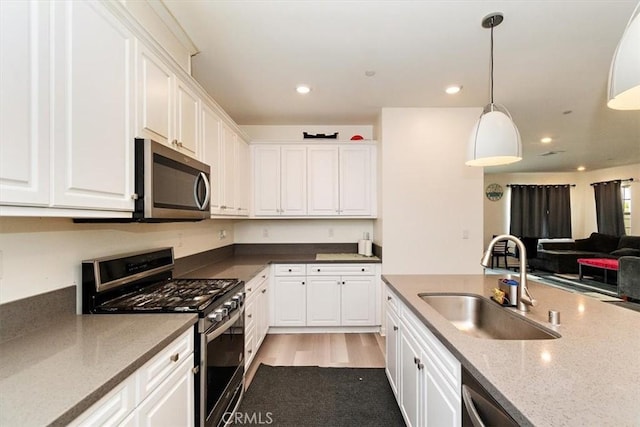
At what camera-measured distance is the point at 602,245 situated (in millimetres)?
7184

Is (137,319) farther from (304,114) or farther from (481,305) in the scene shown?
(304,114)

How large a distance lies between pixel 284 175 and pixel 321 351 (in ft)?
6.95

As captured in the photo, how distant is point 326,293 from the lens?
3.56m

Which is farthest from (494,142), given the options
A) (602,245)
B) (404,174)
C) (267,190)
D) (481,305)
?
(602,245)

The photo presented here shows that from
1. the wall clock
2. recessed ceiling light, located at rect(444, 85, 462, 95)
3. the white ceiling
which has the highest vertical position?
the white ceiling

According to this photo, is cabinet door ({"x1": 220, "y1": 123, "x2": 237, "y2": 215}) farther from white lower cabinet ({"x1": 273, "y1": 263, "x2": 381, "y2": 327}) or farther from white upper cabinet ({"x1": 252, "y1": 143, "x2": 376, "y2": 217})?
white lower cabinet ({"x1": 273, "y1": 263, "x2": 381, "y2": 327})

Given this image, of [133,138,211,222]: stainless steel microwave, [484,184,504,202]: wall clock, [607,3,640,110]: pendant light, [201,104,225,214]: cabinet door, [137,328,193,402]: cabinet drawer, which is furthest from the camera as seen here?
[484,184,504,202]: wall clock

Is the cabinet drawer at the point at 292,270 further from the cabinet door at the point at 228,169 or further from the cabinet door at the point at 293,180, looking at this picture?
the cabinet door at the point at 228,169

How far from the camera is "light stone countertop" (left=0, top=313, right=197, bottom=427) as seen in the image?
765 millimetres

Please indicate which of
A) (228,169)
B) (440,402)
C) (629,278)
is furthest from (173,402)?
(629,278)

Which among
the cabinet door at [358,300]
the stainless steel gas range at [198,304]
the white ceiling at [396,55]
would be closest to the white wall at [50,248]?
the stainless steel gas range at [198,304]

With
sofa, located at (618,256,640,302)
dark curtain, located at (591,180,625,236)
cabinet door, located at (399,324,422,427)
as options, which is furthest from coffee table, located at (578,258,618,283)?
cabinet door, located at (399,324,422,427)

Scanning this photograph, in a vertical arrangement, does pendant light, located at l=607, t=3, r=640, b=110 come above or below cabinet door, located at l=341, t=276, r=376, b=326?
above

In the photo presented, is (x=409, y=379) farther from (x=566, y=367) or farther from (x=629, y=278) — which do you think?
(x=629, y=278)
